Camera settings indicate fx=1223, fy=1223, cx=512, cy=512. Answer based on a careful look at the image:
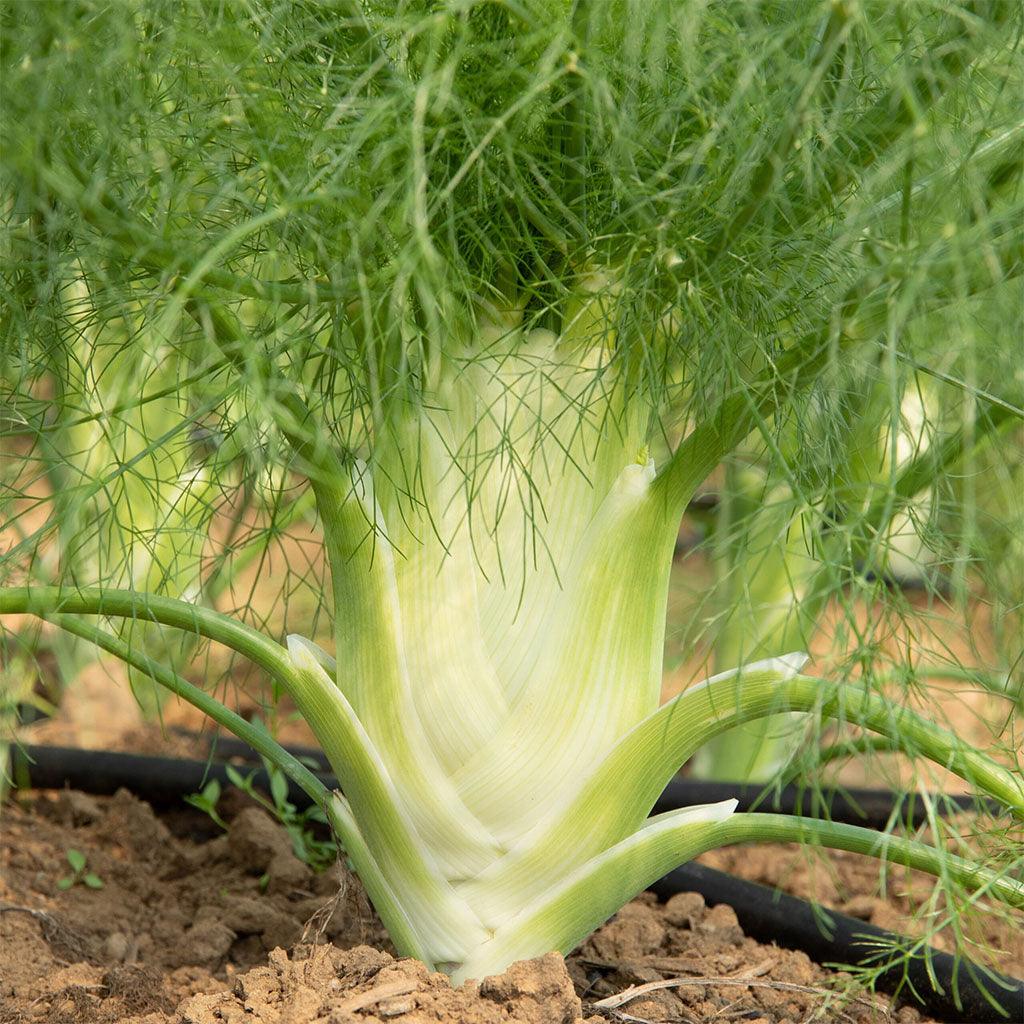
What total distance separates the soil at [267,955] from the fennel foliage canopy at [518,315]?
66 millimetres

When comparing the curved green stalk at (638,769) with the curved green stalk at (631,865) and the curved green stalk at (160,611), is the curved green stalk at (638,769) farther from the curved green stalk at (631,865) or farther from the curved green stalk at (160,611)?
the curved green stalk at (160,611)

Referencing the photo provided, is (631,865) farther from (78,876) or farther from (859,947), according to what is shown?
(78,876)

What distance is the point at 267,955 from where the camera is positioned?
1.05 metres

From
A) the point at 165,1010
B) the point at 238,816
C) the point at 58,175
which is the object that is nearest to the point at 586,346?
the point at 58,175

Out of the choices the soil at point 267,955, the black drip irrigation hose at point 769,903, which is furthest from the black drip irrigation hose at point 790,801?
the soil at point 267,955

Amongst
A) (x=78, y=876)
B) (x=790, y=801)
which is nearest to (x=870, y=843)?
(x=790, y=801)

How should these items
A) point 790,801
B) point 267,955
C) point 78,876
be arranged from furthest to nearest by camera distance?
point 790,801 → point 78,876 → point 267,955

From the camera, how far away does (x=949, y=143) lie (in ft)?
2.55

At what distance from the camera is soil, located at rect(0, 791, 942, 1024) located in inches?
32.9

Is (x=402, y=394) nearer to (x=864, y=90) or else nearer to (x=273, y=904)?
(x=864, y=90)

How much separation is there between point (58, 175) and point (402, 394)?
27 cm

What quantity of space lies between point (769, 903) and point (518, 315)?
0.60 m

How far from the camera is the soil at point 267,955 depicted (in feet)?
2.74

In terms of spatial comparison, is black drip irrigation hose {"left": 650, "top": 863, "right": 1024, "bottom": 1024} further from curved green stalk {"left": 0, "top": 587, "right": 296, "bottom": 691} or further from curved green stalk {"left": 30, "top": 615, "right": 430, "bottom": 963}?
curved green stalk {"left": 0, "top": 587, "right": 296, "bottom": 691}
